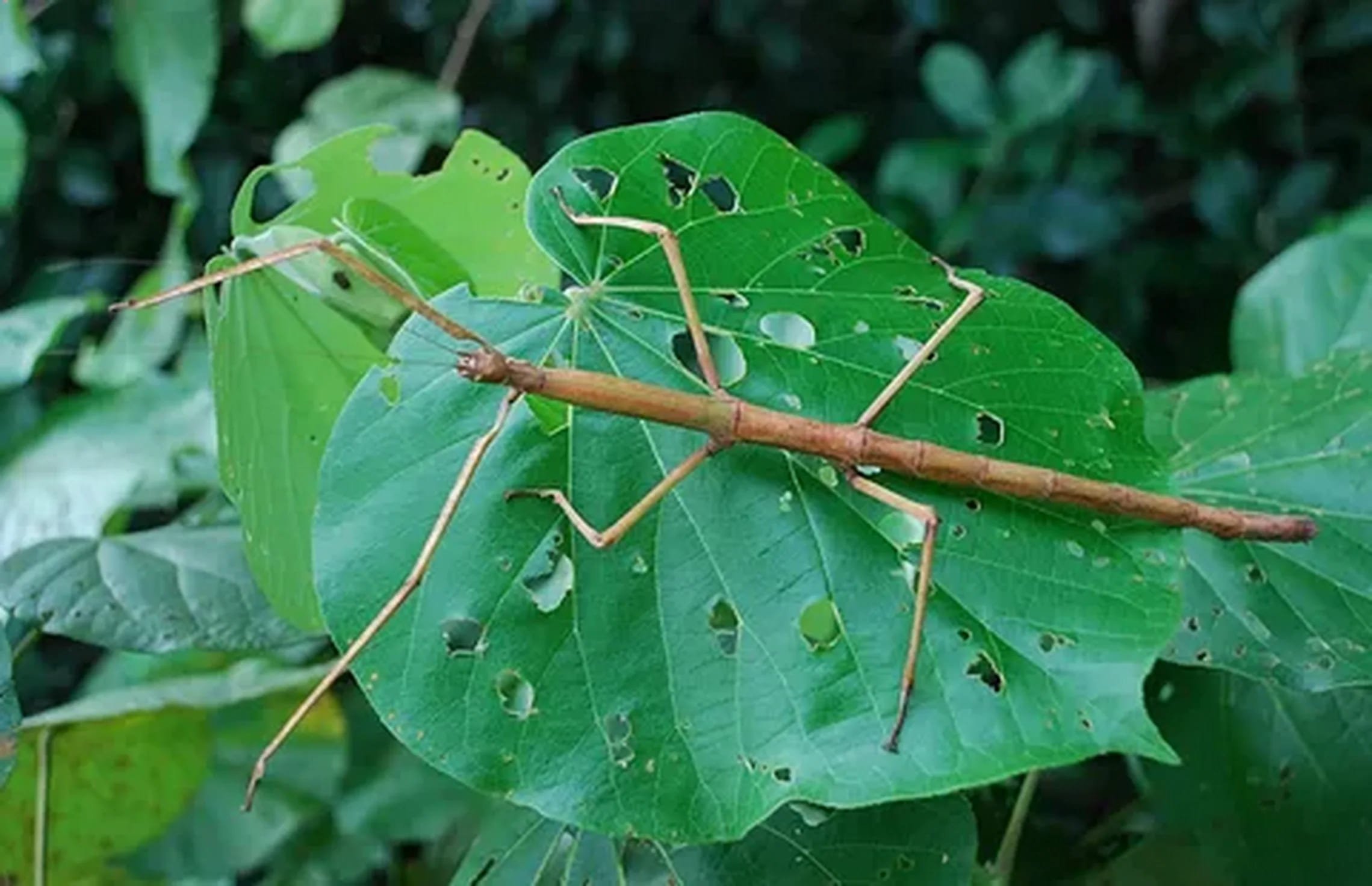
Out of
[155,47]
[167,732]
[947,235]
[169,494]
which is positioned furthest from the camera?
[947,235]

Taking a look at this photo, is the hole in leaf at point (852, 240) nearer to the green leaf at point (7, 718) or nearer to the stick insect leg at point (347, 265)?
the stick insect leg at point (347, 265)

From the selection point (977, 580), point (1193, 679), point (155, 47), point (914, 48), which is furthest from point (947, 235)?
point (977, 580)

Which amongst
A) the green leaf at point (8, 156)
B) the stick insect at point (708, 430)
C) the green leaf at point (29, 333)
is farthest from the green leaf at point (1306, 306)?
the green leaf at point (8, 156)

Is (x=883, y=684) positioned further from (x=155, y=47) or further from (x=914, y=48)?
(x=914, y=48)

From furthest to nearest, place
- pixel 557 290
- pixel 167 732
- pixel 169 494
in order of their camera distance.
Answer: pixel 169 494 → pixel 167 732 → pixel 557 290

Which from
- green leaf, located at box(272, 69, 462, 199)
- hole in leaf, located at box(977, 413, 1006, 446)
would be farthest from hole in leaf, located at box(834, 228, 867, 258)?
green leaf, located at box(272, 69, 462, 199)

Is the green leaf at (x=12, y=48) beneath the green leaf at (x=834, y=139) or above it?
above

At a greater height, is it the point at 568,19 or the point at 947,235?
the point at 568,19
